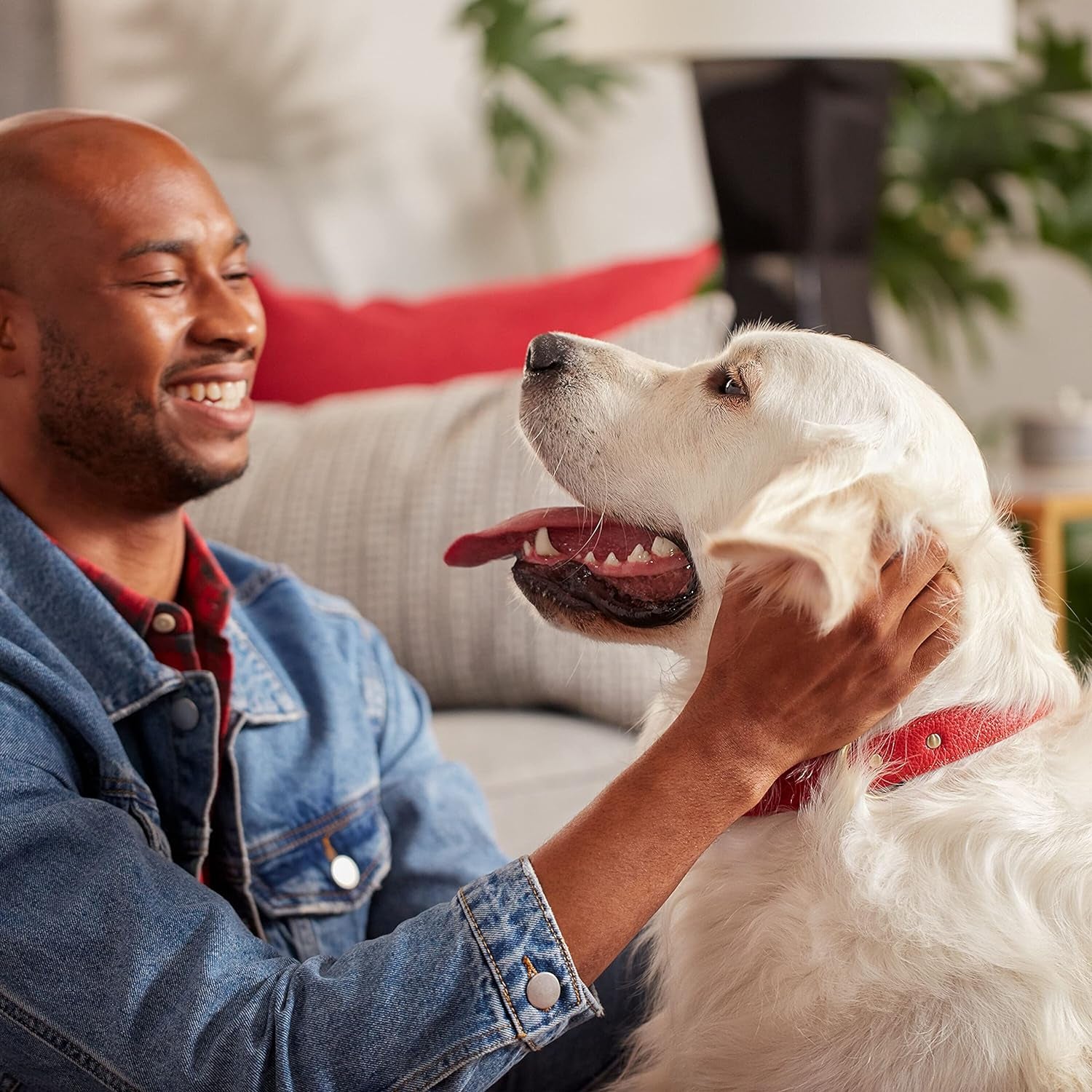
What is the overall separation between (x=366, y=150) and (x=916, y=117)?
1.37 meters

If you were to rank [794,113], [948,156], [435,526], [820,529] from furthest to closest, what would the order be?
[948,156]
[794,113]
[435,526]
[820,529]

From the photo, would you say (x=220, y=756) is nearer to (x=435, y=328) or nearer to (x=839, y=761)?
(x=839, y=761)

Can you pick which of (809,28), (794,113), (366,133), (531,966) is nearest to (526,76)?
(366,133)

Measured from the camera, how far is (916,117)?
3086 mm

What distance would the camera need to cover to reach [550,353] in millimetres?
1034

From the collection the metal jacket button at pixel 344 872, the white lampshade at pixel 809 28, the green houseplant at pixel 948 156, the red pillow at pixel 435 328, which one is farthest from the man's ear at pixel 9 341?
the green houseplant at pixel 948 156

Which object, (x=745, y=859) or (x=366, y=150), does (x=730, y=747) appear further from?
(x=366, y=150)

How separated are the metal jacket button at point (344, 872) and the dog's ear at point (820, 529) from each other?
1.58ft

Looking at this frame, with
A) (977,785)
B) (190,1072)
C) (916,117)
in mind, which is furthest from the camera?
(916,117)

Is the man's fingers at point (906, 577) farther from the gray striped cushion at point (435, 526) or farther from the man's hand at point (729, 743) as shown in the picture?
the gray striped cushion at point (435, 526)

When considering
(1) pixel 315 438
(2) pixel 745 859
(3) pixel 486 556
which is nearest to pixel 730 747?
(2) pixel 745 859

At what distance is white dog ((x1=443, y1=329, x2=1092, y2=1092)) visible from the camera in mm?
775

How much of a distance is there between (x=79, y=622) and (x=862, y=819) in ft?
1.98

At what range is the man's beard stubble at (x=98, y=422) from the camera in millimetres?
989
